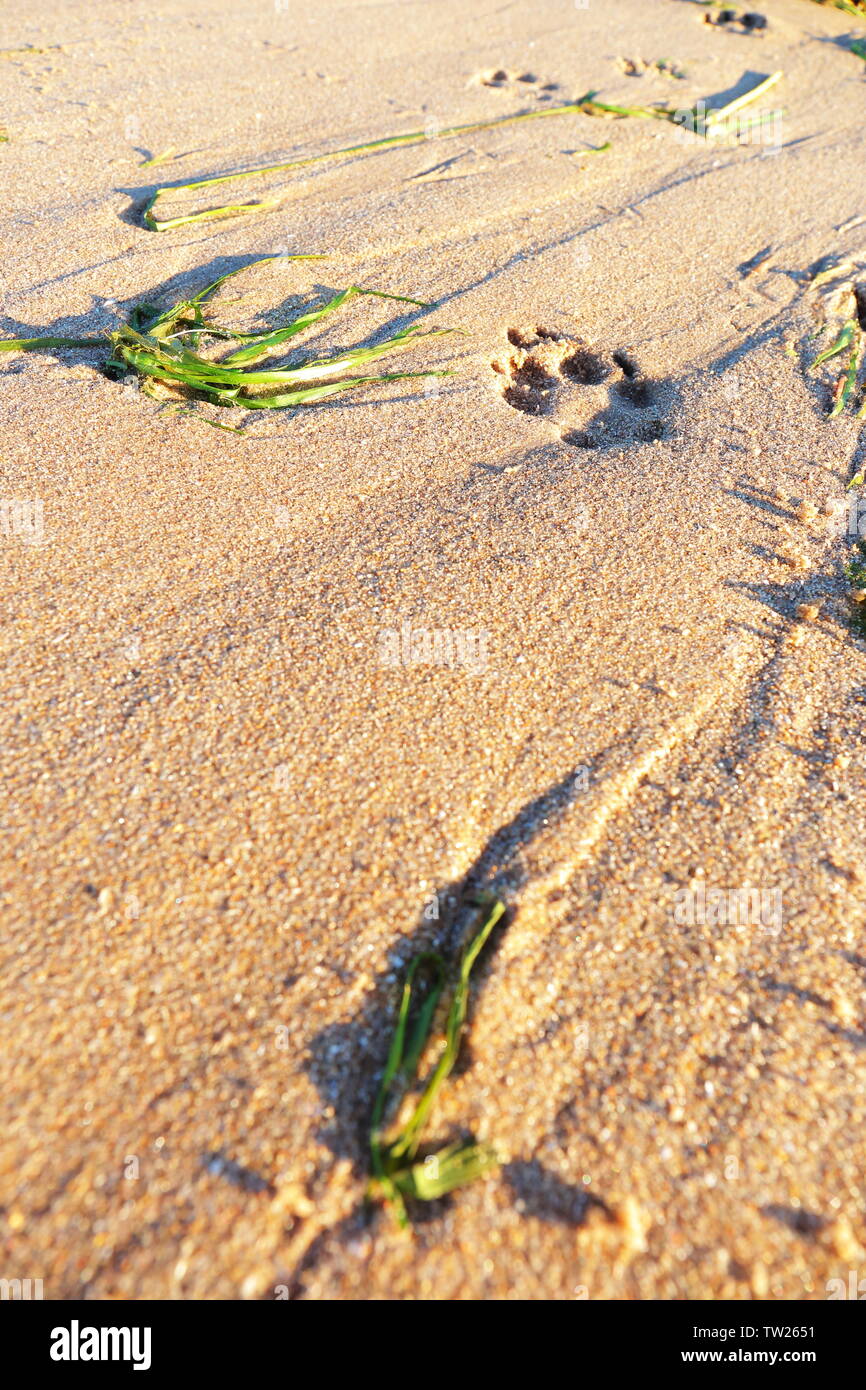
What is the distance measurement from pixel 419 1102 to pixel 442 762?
69cm

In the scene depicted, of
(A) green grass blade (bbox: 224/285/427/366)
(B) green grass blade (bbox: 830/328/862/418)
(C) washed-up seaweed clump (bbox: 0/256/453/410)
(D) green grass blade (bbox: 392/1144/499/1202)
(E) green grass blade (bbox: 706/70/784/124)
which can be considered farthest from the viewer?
(E) green grass blade (bbox: 706/70/784/124)

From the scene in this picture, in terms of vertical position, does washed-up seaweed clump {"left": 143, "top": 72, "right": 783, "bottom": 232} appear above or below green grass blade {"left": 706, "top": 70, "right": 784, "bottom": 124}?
below

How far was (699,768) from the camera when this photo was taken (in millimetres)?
1887

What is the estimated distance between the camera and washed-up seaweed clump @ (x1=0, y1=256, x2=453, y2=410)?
101 inches

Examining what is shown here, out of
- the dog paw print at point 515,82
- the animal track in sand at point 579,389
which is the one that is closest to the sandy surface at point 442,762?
the animal track in sand at point 579,389

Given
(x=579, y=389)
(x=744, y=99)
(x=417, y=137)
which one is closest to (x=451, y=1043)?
(x=579, y=389)

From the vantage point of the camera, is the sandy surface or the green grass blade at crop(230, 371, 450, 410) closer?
the sandy surface

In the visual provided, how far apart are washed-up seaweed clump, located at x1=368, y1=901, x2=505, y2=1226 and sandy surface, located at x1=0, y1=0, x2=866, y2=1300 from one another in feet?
0.11

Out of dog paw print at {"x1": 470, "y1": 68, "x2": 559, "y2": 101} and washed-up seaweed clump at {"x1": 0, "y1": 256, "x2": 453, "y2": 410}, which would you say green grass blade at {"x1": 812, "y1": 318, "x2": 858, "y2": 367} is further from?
dog paw print at {"x1": 470, "y1": 68, "x2": 559, "y2": 101}

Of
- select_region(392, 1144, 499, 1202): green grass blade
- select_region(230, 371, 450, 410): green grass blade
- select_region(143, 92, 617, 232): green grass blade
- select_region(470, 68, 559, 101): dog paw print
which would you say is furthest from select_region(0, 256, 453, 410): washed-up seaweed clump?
select_region(470, 68, 559, 101): dog paw print

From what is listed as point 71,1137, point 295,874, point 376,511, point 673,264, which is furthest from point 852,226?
point 71,1137

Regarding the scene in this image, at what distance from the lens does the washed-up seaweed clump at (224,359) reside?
101 inches

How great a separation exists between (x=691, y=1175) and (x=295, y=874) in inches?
33.6

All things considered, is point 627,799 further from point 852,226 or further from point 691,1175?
point 852,226
